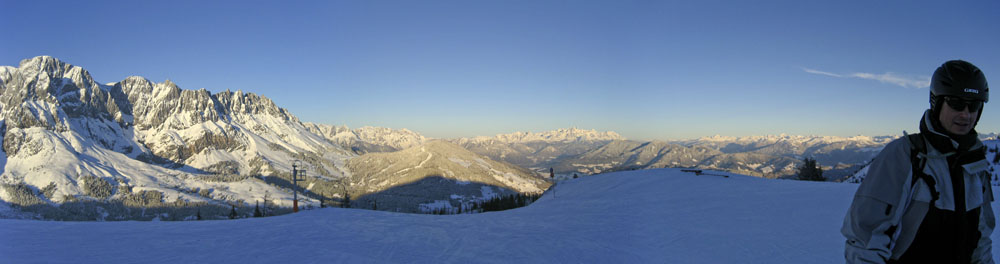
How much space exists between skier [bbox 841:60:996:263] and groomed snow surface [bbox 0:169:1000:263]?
265 inches

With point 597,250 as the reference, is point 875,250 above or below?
above

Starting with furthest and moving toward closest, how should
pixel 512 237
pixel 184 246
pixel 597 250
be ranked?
pixel 512 237
pixel 597 250
pixel 184 246

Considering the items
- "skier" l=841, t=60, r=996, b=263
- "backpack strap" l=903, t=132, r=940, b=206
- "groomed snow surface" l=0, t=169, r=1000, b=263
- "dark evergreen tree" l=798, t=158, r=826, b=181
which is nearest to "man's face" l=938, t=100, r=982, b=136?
Result: "skier" l=841, t=60, r=996, b=263

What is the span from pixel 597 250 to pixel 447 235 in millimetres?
4210

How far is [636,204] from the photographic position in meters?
19.9

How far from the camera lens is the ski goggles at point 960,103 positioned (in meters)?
3.38

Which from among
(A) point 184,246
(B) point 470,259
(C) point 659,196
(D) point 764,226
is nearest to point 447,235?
(B) point 470,259

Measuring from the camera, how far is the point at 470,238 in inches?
468

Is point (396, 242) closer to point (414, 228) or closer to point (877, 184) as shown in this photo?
point (414, 228)

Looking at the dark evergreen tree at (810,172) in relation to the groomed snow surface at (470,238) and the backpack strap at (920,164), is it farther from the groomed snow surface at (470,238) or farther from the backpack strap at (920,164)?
the backpack strap at (920,164)

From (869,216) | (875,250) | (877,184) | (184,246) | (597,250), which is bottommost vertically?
(597,250)

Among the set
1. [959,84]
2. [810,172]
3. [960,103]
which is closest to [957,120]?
[960,103]

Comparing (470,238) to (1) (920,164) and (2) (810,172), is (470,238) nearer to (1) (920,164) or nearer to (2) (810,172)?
(1) (920,164)

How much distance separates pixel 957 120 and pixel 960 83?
0.31 m
